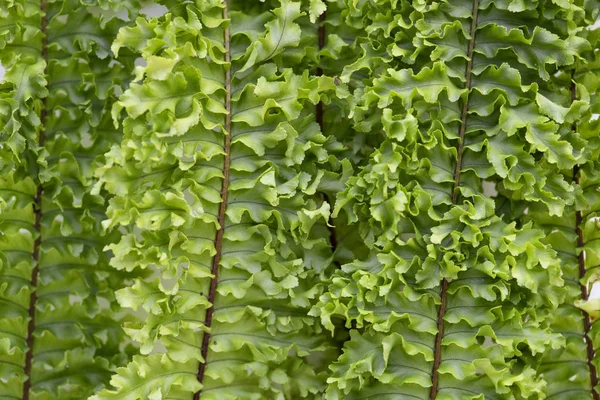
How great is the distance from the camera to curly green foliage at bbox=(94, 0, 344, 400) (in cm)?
159

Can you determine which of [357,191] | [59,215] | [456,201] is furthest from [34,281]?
[456,201]

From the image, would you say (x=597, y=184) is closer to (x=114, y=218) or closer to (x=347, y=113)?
(x=347, y=113)

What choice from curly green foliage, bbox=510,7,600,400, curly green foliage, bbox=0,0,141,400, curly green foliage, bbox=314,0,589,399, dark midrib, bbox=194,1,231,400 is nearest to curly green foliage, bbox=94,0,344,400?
dark midrib, bbox=194,1,231,400

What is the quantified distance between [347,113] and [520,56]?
14.4 inches

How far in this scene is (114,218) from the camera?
5.17ft

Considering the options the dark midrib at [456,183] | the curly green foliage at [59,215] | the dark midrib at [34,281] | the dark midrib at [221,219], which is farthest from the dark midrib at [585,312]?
the dark midrib at [34,281]

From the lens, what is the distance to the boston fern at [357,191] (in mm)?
1603

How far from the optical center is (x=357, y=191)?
1649 mm

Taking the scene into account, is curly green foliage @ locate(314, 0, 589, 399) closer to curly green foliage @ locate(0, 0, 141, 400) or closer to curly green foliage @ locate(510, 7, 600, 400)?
curly green foliage @ locate(510, 7, 600, 400)

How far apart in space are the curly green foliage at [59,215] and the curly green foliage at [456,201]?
0.56 metres

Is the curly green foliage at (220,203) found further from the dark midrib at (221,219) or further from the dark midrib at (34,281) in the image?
the dark midrib at (34,281)

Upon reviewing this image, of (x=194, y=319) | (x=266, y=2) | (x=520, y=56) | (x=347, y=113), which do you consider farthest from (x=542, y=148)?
(x=194, y=319)

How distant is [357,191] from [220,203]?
27cm

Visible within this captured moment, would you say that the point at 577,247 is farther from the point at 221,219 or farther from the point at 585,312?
the point at 221,219
